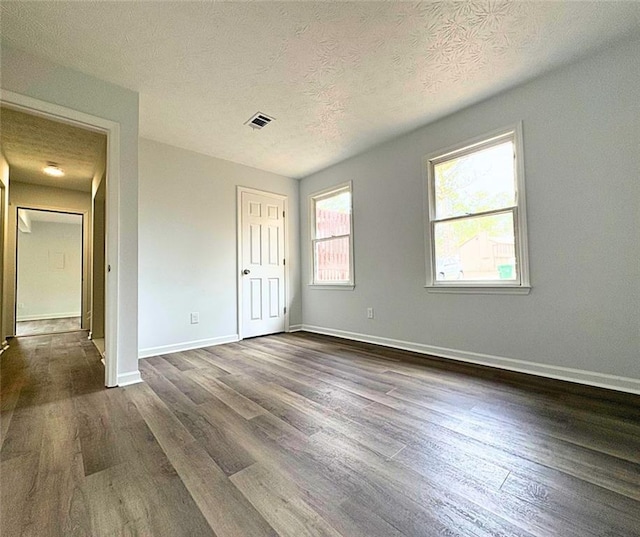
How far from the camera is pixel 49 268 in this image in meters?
7.14

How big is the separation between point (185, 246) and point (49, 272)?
629 centimetres

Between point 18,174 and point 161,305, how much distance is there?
335 cm

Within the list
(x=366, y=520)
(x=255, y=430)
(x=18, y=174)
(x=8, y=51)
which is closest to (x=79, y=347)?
(x=18, y=174)

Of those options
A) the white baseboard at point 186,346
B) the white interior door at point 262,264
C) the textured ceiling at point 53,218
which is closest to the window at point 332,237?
the white interior door at point 262,264

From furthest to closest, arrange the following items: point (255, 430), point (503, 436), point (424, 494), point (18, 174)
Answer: point (18, 174) → point (255, 430) → point (503, 436) → point (424, 494)

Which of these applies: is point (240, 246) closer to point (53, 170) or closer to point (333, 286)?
point (333, 286)

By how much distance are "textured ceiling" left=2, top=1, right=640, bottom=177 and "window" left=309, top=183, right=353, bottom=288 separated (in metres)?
1.42

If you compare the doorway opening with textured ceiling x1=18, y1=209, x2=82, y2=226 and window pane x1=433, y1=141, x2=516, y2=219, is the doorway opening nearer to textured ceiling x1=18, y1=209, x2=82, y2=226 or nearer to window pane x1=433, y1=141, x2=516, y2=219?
textured ceiling x1=18, y1=209, x2=82, y2=226

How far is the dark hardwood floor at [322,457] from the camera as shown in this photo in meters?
0.99

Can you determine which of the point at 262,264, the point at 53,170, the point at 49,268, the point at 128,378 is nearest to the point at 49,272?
the point at 49,268

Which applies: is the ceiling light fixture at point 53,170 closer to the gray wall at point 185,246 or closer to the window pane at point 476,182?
the gray wall at point 185,246

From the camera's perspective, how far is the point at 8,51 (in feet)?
6.49

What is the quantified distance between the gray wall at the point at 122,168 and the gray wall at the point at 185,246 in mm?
861

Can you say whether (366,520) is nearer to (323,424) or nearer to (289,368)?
(323,424)
